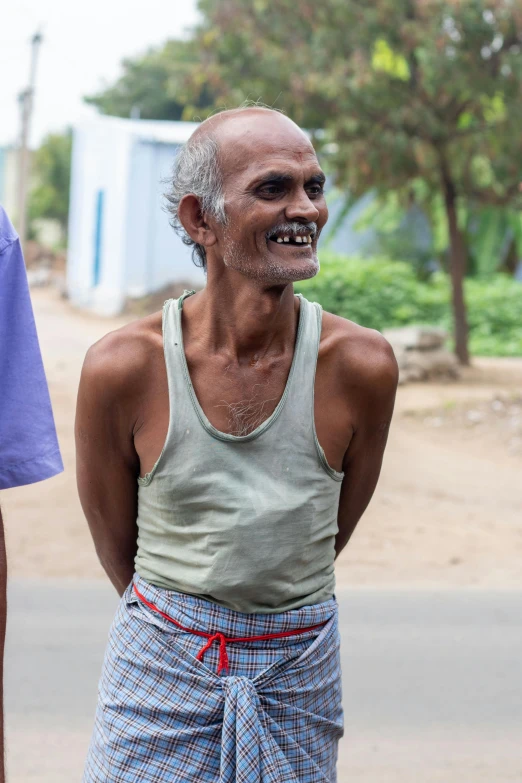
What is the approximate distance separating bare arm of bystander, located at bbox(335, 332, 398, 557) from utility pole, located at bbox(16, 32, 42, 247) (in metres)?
19.6

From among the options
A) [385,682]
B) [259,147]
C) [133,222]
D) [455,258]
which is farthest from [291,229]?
[133,222]

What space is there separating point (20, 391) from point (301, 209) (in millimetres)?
577

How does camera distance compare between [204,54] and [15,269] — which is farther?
[204,54]

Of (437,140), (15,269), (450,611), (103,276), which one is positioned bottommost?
(103,276)

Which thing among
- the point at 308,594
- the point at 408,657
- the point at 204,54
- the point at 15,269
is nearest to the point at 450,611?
the point at 408,657

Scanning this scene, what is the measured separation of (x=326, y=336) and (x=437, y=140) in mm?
11409

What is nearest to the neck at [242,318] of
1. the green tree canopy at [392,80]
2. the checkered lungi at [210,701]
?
the checkered lungi at [210,701]

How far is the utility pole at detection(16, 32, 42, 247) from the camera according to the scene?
21047 millimetres

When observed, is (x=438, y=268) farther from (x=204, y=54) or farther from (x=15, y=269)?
(x=15, y=269)

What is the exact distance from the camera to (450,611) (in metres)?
5.37

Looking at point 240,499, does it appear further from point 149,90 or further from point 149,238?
point 149,90

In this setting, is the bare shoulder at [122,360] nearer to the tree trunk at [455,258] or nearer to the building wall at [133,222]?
the tree trunk at [455,258]

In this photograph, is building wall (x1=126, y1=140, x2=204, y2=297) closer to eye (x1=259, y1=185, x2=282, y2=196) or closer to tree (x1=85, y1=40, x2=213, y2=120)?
tree (x1=85, y1=40, x2=213, y2=120)

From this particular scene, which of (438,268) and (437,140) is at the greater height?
(437,140)
